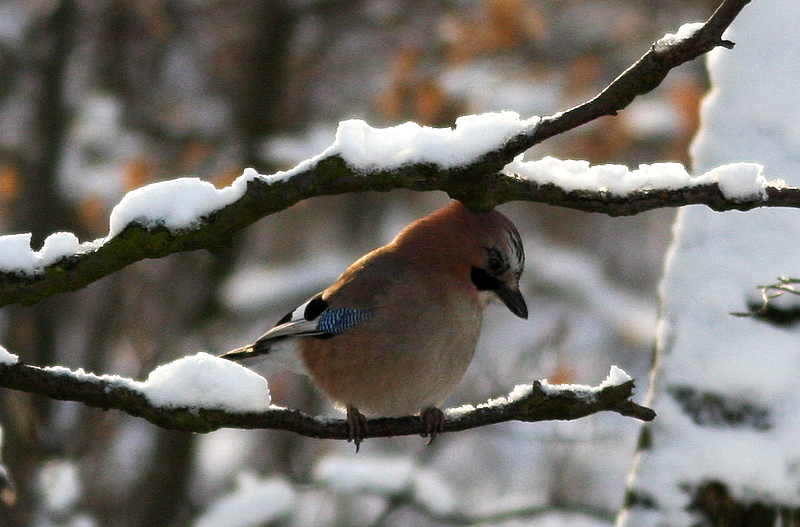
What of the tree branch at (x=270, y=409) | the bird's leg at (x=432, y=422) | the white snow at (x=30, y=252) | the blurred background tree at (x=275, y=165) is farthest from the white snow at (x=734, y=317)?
the blurred background tree at (x=275, y=165)

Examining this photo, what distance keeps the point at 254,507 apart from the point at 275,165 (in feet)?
9.98

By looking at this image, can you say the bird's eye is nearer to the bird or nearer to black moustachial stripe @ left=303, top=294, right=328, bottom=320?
the bird

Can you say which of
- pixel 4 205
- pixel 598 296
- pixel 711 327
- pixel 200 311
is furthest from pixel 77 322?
pixel 711 327

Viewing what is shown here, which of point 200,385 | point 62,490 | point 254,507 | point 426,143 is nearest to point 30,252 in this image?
point 200,385

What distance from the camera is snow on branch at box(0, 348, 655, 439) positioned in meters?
2.17

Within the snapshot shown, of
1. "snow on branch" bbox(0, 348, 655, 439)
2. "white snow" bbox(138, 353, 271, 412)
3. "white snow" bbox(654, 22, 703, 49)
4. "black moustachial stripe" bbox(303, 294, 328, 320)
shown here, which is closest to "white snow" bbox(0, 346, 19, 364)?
"snow on branch" bbox(0, 348, 655, 439)

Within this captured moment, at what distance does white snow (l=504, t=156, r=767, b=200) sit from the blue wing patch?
162 centimetres

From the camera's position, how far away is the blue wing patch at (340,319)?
389 cm

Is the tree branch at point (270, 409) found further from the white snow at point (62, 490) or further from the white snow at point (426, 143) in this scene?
the white snow at point (62, 490)

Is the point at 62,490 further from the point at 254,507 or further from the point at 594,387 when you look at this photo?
the point at 594,387

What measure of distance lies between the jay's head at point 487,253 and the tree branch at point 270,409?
1413mm

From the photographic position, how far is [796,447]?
297 centimetres

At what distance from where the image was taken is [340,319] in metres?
3.96

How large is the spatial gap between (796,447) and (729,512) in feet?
0.86
